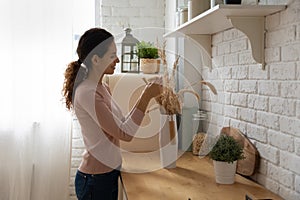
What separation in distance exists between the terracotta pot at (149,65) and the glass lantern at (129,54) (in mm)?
110

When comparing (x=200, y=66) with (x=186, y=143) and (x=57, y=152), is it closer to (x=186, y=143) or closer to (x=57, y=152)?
(x=186, y=143)

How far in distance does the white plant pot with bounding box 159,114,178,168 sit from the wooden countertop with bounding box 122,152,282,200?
0.16ft

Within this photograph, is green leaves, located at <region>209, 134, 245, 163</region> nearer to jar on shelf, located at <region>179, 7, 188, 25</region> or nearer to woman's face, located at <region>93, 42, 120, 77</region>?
woman's face, located at <region>93, 42, 120, 77</region>

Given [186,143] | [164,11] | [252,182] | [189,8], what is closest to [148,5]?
[164,11]

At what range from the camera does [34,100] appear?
242cm

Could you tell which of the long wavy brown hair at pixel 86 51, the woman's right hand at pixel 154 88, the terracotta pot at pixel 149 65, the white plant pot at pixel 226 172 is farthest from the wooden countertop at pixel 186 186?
the terracotta pot at pixel 149 65

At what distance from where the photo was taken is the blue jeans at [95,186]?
63.9 inches

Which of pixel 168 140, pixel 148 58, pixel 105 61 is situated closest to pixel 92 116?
pixel 105 61

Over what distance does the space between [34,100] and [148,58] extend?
81cm

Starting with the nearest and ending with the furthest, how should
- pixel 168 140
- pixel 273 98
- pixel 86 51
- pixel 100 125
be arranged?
pixel 273 98, pixel 100 125, pixel 86 51, pixel 168 140

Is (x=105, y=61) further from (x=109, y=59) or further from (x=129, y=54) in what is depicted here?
(x=129, y=54)

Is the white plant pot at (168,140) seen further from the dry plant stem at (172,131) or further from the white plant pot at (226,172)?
the white plant pot at (226,172)

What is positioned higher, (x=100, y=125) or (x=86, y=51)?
(x=86, y=51)

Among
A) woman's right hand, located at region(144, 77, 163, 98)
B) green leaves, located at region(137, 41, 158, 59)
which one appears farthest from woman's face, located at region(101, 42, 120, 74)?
green leaves, located at region(137, 41, 158, 59)
